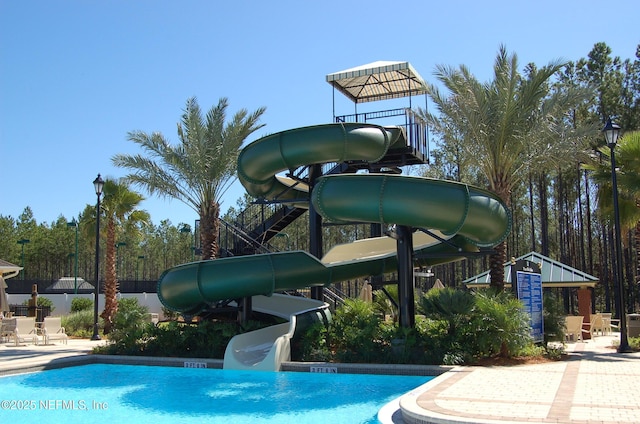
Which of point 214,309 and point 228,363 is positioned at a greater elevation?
point 214,309

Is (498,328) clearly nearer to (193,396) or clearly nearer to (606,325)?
(193,396)

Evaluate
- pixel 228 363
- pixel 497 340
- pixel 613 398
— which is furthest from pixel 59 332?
pixel 613 398

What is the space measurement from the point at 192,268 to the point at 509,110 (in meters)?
9.63

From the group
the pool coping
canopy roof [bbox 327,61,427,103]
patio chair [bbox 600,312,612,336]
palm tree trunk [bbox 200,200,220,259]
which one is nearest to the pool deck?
the pool coping

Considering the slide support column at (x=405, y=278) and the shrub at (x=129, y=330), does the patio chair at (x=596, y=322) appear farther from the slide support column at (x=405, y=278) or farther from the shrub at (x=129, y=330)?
the shrub at (x=129, y=330)

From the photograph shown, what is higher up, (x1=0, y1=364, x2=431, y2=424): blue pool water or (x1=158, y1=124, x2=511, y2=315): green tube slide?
(x1=158, y1=124, x2=511, y2=315): green tube slide

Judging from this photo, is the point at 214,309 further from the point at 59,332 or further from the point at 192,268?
the point at 59,332

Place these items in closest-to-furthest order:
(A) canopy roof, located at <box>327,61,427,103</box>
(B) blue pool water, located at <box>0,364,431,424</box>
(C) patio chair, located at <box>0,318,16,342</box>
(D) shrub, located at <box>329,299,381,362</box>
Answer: (B) blue pool water, located at <box>0,364,431,424</box>
(D) shrub, located at <box>329,299,381,362</box>
(C) patio chair, located at <box>0,318,16,342</box>
(A) canopy roof, located at <box>327,61,427,103</box>

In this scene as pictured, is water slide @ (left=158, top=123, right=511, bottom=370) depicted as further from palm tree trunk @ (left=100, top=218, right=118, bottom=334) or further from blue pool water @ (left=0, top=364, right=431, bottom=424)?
palm tree trunk @ (left=100, top=218, right=118, bottom=334)

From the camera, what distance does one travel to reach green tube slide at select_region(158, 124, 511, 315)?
43.1 ft

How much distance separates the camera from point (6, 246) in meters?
73.8

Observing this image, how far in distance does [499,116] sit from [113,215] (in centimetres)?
1643

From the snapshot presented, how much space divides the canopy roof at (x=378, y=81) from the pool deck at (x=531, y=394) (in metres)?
12.0

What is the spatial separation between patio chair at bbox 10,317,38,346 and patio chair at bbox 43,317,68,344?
1.29ft
